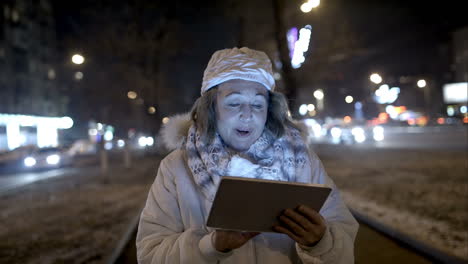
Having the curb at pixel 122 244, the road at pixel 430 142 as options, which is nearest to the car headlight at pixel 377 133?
the road at pixel 430 142

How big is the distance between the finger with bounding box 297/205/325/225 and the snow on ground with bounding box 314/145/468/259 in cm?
361

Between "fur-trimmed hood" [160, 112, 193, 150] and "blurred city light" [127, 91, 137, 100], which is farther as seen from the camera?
"blurred city light" [127, 91, 137, 100]

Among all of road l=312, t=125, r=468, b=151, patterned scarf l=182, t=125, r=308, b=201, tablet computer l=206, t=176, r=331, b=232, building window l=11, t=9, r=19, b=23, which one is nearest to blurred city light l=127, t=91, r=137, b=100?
road l=312, t=125, r=468, b=151

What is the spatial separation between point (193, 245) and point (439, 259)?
3.51m

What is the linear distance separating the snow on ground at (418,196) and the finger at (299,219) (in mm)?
3643

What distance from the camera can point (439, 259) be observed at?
13.4ft

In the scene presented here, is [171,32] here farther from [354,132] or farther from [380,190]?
[380,190]

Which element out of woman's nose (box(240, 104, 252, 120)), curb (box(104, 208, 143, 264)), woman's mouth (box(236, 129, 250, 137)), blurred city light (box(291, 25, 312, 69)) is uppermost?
blurred city light (box(291, 25, 312, 69))

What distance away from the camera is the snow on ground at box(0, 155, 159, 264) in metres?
5.27

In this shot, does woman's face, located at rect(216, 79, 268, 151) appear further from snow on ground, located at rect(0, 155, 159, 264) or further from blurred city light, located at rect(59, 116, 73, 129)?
blurred city light, located at rect(59, 116, 73, 129)

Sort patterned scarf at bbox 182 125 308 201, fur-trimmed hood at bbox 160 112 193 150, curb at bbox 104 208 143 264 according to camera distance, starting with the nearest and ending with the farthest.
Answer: patterned scarf at bbox 182 125 308 201 < fur-trimmed hood at bbox 160 112 193 150 < curb at bbox 104 208 143 264

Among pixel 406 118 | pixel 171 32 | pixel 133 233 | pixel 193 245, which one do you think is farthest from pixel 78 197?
pixel 406 118

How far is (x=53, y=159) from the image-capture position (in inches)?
898

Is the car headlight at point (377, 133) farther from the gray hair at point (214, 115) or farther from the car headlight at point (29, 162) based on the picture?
the gray hair at point (214, 115)
